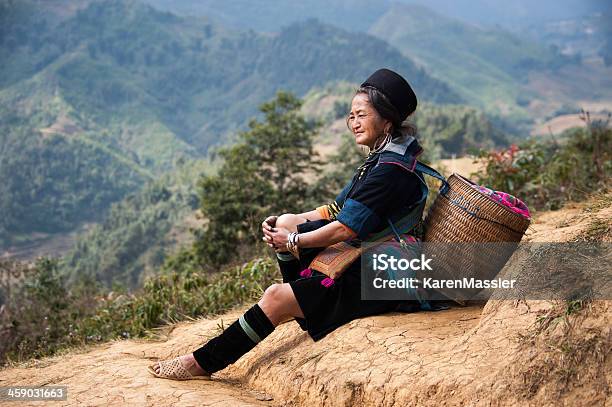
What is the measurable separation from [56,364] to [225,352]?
1.34 meters

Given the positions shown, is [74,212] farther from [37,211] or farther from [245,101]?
[245,101]

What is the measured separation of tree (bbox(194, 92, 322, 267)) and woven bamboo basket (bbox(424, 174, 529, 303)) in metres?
10.3

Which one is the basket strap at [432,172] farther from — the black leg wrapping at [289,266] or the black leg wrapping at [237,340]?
the black leg wrapping at [237,340]

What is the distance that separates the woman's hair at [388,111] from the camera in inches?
123

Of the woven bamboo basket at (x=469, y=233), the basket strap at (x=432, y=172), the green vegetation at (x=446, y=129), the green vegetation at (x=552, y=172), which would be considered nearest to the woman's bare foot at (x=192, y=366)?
the woven bamboo basket at (x=469, y=233)

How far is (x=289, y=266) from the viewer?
335 cm

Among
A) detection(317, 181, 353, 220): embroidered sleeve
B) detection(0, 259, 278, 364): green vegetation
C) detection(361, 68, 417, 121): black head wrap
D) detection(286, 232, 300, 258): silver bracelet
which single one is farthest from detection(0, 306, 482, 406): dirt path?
detection(0, 259, 278, 364): green vegetation

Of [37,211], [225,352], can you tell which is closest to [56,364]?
[225,352]

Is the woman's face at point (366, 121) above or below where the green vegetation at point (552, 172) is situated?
above

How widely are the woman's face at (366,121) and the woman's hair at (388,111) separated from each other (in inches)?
0.9

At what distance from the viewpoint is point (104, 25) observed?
191500 mm

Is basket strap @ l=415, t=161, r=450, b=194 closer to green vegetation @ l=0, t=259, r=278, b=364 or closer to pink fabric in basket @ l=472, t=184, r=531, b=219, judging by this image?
pink fabric in basket @ l=472, t=184, r=531, b=219

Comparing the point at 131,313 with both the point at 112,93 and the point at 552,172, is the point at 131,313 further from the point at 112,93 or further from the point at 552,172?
the point at 112,93

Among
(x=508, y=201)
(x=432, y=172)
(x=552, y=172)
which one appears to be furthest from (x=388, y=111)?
Answer: (x=552, y=172)
